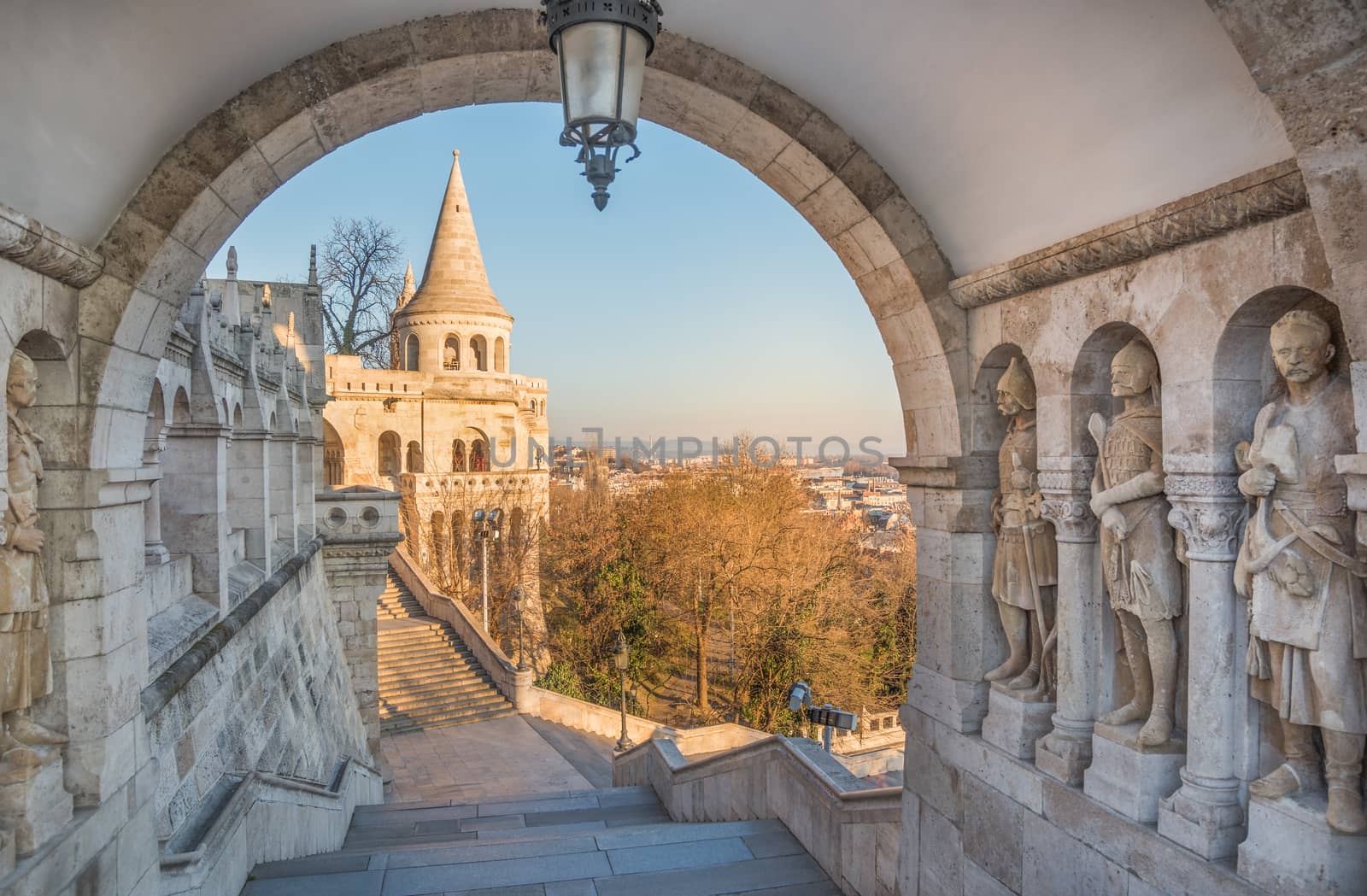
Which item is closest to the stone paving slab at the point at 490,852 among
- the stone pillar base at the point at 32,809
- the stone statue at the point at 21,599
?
the stone pillar base at the point at 32,809

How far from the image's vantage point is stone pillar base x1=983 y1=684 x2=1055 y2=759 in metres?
3.50

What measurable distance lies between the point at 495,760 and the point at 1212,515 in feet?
41.0

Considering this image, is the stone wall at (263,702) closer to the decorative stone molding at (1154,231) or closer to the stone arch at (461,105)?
the stone arch at (461,105)

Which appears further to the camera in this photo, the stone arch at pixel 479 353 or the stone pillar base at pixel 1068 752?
the stone arch at pixel 479 353

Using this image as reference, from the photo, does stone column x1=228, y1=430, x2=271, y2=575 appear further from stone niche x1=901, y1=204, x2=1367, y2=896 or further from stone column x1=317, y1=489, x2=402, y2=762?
stone niche x1=901, y1=204, x2=1367, y2=896

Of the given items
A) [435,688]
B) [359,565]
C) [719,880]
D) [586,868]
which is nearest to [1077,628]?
[719,880]

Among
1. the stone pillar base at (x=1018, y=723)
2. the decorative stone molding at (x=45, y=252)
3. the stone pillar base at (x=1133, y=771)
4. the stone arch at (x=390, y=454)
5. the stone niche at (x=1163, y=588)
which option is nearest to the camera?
the stone niche at (x=1163, y=588)

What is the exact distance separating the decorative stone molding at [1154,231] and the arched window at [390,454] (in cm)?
2711

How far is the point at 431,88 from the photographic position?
140 inches

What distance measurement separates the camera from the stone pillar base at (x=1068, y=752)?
127 inches

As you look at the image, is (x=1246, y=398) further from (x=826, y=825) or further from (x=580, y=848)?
(x=580, y=848)

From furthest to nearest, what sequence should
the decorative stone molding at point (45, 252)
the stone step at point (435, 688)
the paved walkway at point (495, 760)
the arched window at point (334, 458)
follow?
1. the arched window at point (334, 458)
2. the stone step at point (435, 688)
3. the paved walkway at point (495, 760)
4. the decorative stone molding at point (45, 252)

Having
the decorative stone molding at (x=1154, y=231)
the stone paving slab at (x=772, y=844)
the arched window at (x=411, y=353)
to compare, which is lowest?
the stone paving slab at (x=772, y=844)

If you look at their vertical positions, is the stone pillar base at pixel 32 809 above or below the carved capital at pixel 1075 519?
below
